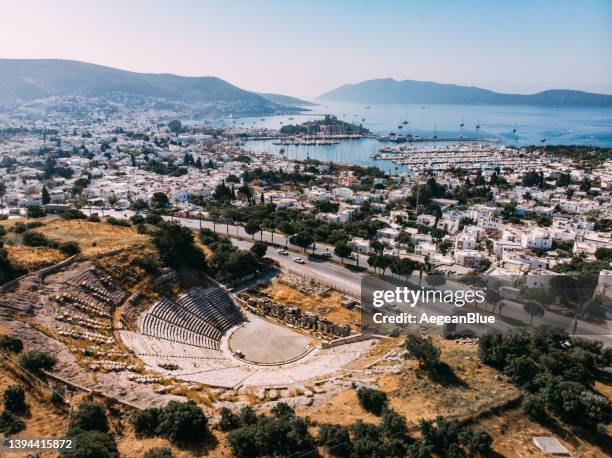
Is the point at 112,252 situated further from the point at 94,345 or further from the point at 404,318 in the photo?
the point at 404,318

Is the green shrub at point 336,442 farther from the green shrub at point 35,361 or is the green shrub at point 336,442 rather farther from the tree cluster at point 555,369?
the green shrub at point 35,361

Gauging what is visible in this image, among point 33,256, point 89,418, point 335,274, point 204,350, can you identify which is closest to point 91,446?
point 89,418

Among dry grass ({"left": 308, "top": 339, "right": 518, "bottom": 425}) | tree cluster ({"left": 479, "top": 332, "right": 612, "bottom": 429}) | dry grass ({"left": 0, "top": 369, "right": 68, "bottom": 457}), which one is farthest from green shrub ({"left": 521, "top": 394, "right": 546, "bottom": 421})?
dry grass ({"left": 0, "top": 369, "right": 68, "bottom": 457})

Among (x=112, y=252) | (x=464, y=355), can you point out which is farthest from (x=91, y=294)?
(x=464, y=355)

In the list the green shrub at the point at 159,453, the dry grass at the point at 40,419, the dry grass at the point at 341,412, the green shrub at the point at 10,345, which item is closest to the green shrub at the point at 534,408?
the dry grass at the point at 341,412

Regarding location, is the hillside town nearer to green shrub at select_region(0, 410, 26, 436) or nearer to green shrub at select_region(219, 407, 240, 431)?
green shrub at select_region(219, 407, 240, 431)
